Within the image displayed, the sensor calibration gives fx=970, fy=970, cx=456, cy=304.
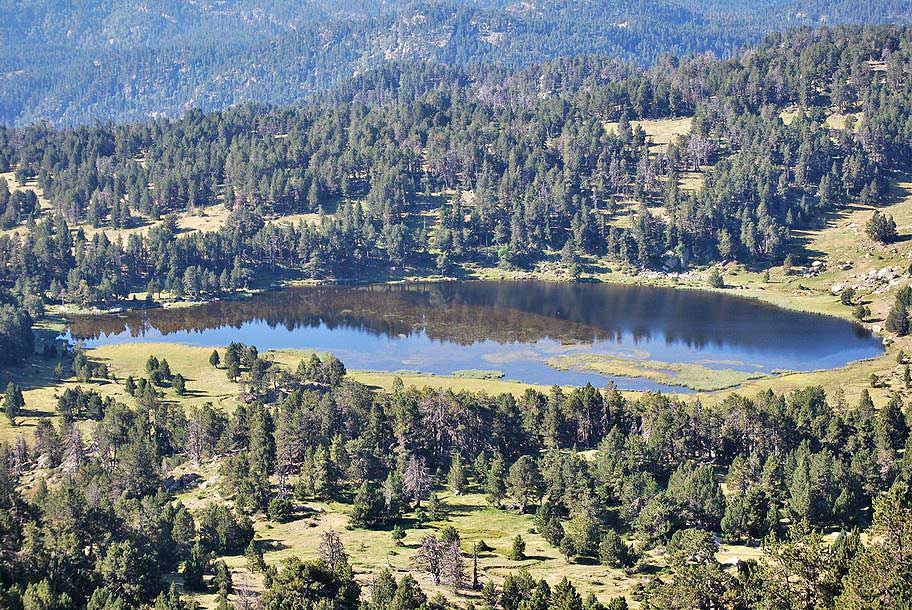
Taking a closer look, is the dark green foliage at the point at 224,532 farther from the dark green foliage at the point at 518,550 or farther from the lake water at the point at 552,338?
the lake water at the point at 552,338

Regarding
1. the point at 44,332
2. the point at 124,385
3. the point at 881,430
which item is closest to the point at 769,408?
the point at 881,430

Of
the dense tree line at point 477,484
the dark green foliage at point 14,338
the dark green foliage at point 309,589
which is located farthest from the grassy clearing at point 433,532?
the dark green foliage at point 14,338

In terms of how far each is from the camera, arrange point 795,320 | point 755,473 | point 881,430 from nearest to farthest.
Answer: point 755,473
point 881,430
point 795,320

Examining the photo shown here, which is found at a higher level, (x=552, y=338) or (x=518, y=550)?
(x=552, y=338)

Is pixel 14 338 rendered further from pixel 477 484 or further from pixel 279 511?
pixel 477 484

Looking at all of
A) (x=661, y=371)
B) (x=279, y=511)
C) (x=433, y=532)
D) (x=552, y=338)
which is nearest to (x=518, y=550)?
(x=433, y=532)

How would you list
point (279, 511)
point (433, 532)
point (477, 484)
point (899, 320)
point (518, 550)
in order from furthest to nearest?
point (899, 320)
point (477, 484)
point (279, 511)
point (433, 532)
point (518, 550)

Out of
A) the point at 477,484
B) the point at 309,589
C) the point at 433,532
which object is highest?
the point at 309,589

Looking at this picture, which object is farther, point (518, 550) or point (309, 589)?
point (518, 550)

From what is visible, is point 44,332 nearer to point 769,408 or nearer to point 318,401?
point 318,401
